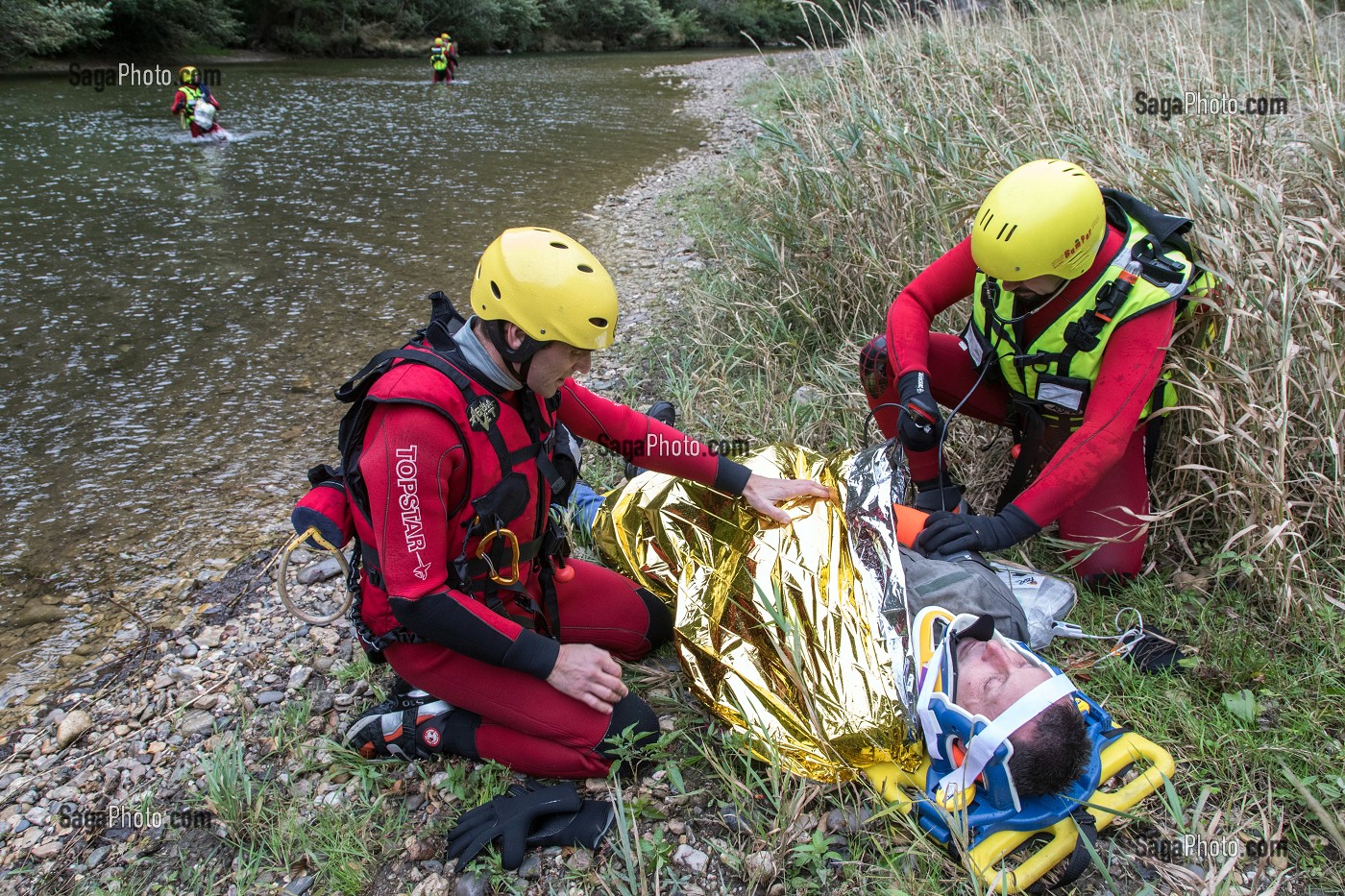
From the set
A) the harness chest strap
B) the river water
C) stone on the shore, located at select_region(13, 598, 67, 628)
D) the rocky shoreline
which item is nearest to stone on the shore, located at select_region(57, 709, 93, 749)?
the rocky shoreline

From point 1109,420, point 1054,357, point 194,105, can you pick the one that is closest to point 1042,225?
point 1054,357

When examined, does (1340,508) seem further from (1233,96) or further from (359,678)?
(359,678)

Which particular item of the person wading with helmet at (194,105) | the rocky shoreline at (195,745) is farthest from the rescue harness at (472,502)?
the person wading with helmet at (194,105)

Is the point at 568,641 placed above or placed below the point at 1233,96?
below

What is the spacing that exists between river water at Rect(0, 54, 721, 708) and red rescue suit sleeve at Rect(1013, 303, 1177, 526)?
10.5 ft

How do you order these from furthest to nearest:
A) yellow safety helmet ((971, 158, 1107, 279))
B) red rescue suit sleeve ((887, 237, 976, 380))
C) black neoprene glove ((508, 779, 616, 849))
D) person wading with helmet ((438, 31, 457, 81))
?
person wading with helmet ((438, 31, 457, 81)) < red rescue suit sleeve ((887, 237, 976, 380)) < yellow safety helmet ((971, 158, 1107, 279)) < black neoprene glove ((508, 779, 616, 849))

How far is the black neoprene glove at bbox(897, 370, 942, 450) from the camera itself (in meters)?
3.01

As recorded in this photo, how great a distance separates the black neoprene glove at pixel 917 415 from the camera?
3.01 meters

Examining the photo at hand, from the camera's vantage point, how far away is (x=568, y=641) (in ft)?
9.03

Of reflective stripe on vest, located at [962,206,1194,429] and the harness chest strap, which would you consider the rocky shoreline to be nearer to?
the harness chest strap

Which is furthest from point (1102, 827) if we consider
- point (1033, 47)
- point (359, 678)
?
point (1033, 47)

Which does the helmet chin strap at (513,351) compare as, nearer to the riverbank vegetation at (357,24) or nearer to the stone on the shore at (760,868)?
the stone on the shore at (760,868)

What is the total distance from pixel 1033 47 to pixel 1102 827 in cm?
496

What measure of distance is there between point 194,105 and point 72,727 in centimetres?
1036
